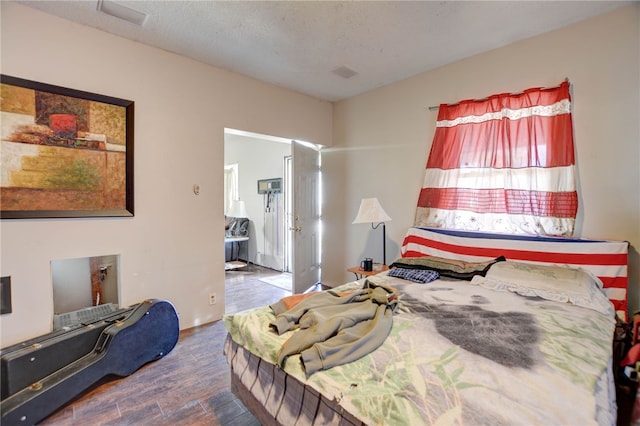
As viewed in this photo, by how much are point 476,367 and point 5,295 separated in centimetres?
293

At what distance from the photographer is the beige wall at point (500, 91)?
2152 millimetres

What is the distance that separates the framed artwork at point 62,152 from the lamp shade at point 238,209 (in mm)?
3506

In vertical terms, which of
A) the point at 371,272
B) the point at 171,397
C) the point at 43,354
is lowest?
the point at 171,397

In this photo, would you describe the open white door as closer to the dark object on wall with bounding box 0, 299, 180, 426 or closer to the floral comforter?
the dark object on wall with bounding box 0, 299, 180, 426

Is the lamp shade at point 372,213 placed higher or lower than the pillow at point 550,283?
higher

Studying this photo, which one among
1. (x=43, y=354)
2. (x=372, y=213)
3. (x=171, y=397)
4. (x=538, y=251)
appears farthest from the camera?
(x=372, y=213)

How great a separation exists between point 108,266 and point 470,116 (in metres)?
3.58

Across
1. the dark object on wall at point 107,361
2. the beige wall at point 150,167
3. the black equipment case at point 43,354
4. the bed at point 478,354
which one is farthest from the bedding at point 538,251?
the black equipment case at point 43,354

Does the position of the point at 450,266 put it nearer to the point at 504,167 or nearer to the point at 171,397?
the point at 504,167

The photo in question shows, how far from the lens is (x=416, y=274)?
2418 millimetres

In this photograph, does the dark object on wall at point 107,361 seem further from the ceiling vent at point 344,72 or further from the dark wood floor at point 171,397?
the ceiling vent at point 344,72

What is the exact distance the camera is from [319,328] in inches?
54.4


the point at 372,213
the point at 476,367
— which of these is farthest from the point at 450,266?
the point at 476,367

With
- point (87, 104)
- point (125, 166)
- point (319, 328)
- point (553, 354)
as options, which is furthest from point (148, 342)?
point (553, 354)
